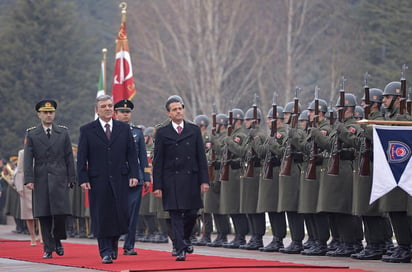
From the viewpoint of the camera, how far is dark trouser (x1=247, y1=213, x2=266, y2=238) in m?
20.2

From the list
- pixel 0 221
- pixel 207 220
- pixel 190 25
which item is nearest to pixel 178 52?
pixel 190 25

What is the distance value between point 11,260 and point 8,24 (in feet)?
147

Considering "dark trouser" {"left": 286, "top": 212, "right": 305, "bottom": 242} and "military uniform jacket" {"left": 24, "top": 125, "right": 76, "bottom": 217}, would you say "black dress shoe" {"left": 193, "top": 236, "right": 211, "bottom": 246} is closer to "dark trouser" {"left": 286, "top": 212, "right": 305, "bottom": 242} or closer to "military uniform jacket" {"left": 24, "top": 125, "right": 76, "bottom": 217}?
"dark trouser" {"left": 286, "top": 212, "right": 305, "bottom": 242}

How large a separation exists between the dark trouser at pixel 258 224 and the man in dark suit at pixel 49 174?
13.1 ft

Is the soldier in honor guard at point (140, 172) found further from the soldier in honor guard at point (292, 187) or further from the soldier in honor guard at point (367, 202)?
the soldier in honor guard at point (367, 202)

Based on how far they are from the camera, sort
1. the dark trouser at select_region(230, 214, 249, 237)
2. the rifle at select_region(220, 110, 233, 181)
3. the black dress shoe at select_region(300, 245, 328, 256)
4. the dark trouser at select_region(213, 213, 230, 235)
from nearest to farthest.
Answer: the black dress shoe at select_region(300, 245, 328, 256)
the rifle at select_region(220, 110, 233, 181)
the dark trouser at select_region(230, 214, 249, 237)
the dark trouser at select_region(213, 213, 230, 235)

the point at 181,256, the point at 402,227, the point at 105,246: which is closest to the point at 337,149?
the point at 402,227

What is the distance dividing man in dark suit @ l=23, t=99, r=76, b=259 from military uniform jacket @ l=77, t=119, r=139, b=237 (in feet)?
5.31

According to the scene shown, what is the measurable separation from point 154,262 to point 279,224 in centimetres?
429

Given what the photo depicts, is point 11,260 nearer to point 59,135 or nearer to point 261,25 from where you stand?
point 59,135

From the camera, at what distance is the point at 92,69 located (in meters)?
63.1

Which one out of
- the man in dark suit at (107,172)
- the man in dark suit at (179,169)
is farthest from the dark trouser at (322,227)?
the man in dark suit at (107,172)

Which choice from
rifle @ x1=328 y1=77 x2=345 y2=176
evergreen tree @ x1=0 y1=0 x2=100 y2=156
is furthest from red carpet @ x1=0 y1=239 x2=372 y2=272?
evergreen tree @ x1=0 y1=0 x2=100 y2=156

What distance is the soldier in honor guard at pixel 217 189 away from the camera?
21312mm
